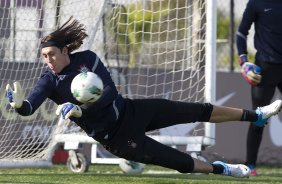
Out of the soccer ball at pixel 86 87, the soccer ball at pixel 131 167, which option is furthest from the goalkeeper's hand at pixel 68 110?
the soccer ball at pixel 131 167

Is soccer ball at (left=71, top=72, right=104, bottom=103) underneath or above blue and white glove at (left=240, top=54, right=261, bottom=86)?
above

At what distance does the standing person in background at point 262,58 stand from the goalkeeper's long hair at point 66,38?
2.26m

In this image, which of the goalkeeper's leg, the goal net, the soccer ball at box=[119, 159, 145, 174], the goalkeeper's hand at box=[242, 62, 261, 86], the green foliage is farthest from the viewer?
the green foliage

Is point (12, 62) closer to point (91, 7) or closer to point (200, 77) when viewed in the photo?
point (91, 7)

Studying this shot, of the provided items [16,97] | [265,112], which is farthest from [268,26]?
[16,97]

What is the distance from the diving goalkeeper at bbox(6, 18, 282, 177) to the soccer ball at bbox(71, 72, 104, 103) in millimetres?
175

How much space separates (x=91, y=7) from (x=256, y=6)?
1937 millimetres

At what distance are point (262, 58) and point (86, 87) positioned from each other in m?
2.98

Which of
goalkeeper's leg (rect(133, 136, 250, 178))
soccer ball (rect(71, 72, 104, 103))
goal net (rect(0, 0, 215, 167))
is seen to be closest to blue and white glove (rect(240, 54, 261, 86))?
goal net (rect(0, 0, 215, 167))

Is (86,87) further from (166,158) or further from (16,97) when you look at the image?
(166,158)

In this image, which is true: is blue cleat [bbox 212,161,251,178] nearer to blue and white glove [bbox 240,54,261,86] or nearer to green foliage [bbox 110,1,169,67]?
blue and white glove [bbox 240,54,261,86]

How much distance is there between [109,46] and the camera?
10094 millimetres

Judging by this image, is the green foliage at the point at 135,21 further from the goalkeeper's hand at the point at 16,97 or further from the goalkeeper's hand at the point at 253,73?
the goalkeeper's hand at the point at 16,97

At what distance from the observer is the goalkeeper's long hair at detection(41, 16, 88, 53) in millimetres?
6957
